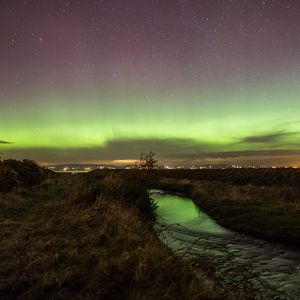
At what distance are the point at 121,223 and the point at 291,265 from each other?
627 centimetres

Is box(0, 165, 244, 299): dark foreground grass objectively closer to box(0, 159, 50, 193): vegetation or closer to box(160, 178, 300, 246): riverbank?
box(160, 178, 300, 246): riverbank

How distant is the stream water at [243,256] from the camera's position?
10.1 metres

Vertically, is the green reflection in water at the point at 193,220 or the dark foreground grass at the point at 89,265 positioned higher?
the dark foreground grass at the point at 89,265

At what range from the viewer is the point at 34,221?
48.2 ft

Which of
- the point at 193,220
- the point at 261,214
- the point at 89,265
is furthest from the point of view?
the point at 193,220

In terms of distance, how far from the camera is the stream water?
398 inches

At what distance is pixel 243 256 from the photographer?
14.4m

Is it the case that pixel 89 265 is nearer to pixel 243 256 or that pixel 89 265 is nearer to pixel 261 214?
pixel 243 256

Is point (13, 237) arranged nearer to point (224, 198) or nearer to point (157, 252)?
point (157, 252)

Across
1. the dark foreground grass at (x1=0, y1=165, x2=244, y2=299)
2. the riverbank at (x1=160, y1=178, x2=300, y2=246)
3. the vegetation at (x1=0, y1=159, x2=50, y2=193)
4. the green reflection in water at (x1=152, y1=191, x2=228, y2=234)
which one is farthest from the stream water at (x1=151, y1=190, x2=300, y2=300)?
the vegetation at (x1=0, y1=159, x2=50, y2=193)

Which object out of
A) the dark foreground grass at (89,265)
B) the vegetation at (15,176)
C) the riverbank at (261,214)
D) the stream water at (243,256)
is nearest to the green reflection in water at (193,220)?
the stream water at (243,256)

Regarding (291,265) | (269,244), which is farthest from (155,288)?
(269,244)

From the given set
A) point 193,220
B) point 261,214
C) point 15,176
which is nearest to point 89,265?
point 193,220

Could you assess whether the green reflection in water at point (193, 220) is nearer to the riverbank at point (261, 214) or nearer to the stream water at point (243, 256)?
the stream water at point (243, 256)
